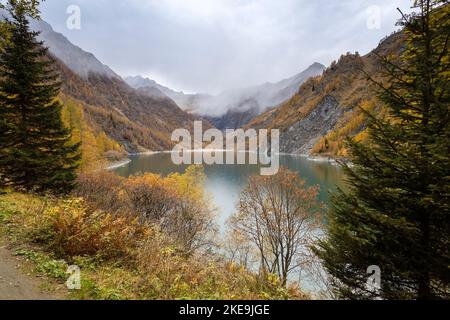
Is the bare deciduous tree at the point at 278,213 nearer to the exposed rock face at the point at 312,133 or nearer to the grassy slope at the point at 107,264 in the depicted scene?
the grassy slope at the point at 107,264

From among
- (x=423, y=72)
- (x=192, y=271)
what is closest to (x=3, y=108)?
(x=192, y=271)

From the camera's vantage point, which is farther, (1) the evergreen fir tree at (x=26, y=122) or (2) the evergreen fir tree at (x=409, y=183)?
(1) the evergreen fir tree at (x=26, y=122)

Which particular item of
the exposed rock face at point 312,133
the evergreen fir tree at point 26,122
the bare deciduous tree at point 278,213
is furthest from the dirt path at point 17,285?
the exposed rock face at point 312,133

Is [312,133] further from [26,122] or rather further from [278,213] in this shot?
[26,122]

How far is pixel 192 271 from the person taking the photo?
729 cm

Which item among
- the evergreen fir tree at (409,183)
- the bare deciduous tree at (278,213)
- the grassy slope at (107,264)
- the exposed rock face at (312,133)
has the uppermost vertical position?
the exposed rock face at (312,133)

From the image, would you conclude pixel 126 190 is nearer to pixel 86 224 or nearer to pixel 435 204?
pixel 86 224

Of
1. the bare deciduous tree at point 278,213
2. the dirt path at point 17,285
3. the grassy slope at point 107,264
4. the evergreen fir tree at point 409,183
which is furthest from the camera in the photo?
the bare deciduous tree at point 278,213

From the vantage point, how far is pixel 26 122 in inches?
548

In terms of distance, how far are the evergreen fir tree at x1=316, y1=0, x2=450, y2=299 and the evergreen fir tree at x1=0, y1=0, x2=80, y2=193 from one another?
14.9m

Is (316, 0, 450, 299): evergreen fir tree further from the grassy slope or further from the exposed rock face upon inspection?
the exposed rock face

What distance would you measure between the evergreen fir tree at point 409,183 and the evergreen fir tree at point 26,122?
1486 cm

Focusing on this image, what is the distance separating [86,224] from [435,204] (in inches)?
369

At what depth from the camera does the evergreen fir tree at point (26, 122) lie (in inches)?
530
